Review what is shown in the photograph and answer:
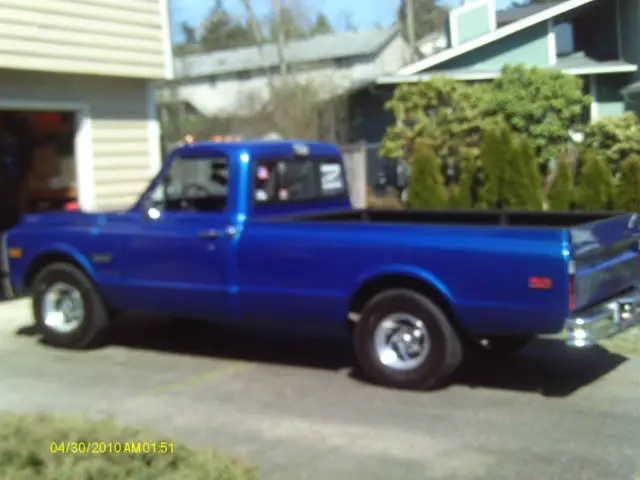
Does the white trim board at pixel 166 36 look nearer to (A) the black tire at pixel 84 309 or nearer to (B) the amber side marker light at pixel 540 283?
(A) the black tire at pixel 84 309

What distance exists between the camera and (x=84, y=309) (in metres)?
8.56

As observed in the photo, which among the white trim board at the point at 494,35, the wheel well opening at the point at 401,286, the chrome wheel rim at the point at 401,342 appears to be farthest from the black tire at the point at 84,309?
the white trim board at the point at 494,35

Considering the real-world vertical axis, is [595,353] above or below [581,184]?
below

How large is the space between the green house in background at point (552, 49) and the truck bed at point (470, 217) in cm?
1276

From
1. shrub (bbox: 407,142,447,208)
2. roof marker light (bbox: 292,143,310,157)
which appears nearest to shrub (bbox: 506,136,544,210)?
shrub (bbox: 407,142,447,208)

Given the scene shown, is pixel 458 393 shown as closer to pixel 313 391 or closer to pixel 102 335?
pixel 313 391

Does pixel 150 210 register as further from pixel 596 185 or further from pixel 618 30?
pixel 618 30

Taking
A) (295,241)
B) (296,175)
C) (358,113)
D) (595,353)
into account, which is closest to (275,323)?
(295,241)

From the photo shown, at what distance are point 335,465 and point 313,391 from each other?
1.72 meters

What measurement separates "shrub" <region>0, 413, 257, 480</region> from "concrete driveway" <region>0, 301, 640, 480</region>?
76cm

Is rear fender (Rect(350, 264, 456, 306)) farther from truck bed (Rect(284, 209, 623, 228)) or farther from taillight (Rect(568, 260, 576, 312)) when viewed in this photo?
truck bed (Rect(284, 209, 623, 228))

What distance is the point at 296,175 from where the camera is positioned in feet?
27.8

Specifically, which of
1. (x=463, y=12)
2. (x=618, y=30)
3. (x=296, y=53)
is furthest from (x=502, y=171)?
(x=296, y=53)

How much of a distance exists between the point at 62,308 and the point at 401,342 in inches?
135
